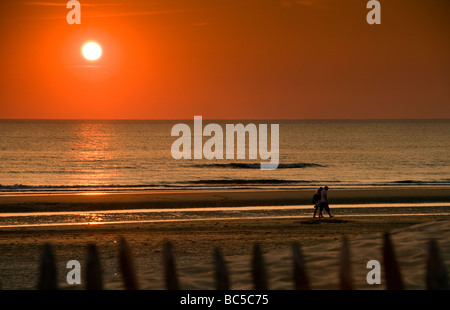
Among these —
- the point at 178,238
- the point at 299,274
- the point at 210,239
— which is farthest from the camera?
the point at 178,238

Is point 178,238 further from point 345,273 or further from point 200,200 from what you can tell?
point 345,273

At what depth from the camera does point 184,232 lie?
18.9 meters

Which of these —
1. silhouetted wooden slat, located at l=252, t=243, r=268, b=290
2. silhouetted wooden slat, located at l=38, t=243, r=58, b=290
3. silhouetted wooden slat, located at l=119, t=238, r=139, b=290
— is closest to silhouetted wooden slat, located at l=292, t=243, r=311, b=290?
silhouetted wooden slat, located at l=252, t=243, r=268, b=290

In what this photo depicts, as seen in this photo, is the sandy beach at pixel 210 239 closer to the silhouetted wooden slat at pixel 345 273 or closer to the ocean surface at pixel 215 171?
the silhouetted wooden slat at pixel 345 273

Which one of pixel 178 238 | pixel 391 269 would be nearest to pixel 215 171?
pixel 178 238

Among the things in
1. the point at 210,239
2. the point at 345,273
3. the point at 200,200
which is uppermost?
the point at 200,200

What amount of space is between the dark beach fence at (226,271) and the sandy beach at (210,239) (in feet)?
4.17

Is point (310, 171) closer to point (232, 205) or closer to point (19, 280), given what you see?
point (232, 205)

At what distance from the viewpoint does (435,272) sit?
335cm

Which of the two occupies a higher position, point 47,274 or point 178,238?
point 47,274

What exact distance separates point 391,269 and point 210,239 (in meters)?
14.2

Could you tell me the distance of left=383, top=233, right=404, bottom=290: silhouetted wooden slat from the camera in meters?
3.35

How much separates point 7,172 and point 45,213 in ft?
148

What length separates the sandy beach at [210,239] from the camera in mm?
6938
